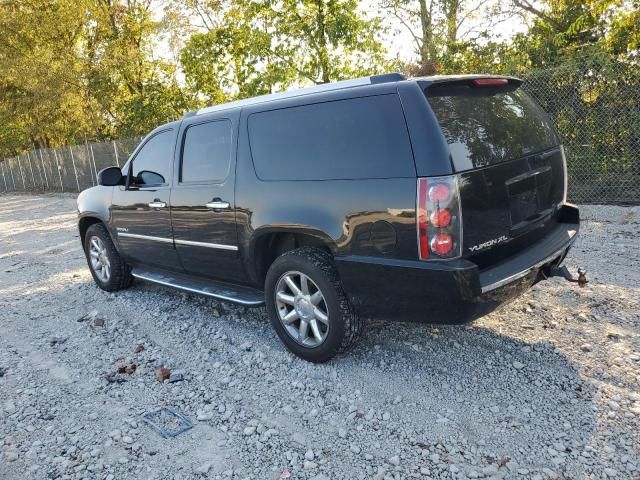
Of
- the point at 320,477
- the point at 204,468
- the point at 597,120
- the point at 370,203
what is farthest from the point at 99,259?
the point at 597,120

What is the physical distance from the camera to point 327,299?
3.53m

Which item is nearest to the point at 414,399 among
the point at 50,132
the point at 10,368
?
the point at 10,368

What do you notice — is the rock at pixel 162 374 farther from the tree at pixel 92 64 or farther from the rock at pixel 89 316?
the tree at pixel 92 64

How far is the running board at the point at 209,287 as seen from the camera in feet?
13.8

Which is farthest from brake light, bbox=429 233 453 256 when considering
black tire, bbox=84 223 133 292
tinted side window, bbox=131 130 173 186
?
black tire, bbox=84 223 133 292

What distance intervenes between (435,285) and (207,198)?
6.96ft

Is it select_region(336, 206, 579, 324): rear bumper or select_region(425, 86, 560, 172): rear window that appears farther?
select_region(425, 86, 560, 172): rear window

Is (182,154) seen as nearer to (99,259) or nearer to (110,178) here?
(110,178)

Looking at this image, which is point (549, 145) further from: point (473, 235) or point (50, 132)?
point (50, 132)

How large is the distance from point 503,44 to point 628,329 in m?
7.68

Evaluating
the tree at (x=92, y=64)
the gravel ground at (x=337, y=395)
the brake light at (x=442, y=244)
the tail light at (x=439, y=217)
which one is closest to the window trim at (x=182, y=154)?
the gravel ground at (x=337, y=395)

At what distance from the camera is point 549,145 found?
3.84 metres

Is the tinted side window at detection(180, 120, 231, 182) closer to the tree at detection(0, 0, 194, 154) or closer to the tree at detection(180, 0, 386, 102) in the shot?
the tree at detection(180, 0, 386, 102)

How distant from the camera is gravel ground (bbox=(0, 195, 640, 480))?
2744mm
